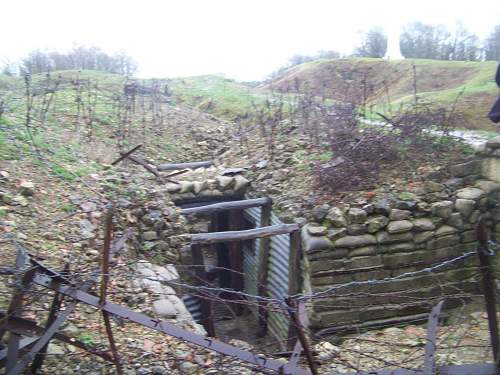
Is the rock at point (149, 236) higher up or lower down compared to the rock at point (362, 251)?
higher up

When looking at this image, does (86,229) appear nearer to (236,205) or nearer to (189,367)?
(189,367)

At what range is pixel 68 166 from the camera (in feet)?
20.3

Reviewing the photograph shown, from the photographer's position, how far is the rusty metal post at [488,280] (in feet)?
7.45

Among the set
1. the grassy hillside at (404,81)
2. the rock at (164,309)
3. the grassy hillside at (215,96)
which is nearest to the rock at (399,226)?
the rock at (164,309)

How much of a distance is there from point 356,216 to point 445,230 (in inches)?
43.8

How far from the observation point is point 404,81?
13281 millimetres

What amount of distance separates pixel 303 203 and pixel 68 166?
3.18 metres

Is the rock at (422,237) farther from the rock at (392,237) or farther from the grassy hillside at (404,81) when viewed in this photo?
the grassy hillside at (404,81)

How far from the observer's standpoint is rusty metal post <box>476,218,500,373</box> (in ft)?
7.45

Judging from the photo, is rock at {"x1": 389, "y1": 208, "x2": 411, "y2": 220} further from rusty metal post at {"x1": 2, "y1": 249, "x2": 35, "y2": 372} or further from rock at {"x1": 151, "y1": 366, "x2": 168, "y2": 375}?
rusty metal post at {"x1": 2, "y1": 249, "x2": 35, "y2": 372}

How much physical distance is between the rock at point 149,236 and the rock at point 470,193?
379 cm

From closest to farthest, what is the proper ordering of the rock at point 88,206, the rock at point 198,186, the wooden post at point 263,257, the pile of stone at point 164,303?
the pile of stone at point 164,303 → the rock at point 88,206 → the wooden post at point 263,257 → the rock at point 198,186

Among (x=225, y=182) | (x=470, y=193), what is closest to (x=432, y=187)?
(x=470, y=193)

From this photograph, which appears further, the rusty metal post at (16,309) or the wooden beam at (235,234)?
the wooden beam at (235,234)
